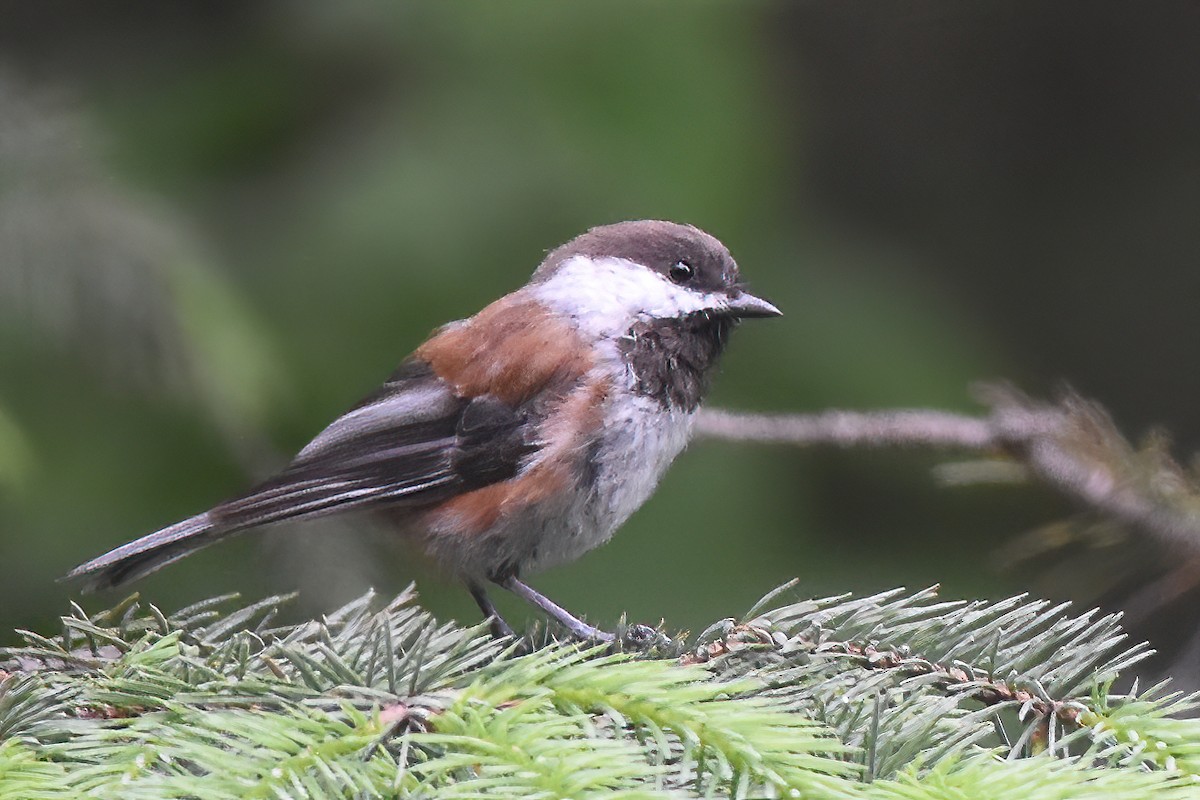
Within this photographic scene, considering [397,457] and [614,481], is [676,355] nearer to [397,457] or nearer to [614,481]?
[614,481]

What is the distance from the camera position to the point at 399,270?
2879 millimetres

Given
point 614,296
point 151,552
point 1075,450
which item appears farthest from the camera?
point 614,296

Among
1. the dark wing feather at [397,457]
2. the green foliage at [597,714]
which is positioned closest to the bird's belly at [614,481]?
the dark wing feather at [397,457]

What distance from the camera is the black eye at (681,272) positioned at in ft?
7.58

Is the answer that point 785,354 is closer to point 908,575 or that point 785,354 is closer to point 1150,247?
point 908,575

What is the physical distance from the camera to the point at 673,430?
6.95ft

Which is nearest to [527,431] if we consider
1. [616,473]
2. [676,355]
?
[616,473]

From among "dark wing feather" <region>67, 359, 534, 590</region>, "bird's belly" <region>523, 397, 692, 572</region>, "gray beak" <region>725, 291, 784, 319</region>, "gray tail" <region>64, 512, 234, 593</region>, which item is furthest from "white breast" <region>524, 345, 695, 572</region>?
"gray tail" <region>64, 512, 234, 593</region>

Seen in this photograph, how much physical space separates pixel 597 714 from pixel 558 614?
80cm

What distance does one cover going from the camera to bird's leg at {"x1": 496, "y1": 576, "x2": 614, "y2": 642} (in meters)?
1.73

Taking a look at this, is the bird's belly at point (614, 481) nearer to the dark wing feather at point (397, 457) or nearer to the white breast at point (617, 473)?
the white breast at point (617, 473)

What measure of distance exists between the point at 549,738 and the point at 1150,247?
3430 millimetres

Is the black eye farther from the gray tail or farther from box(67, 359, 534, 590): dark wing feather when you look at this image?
the gray tail

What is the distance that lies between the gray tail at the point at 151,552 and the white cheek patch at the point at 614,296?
75 centimetres
